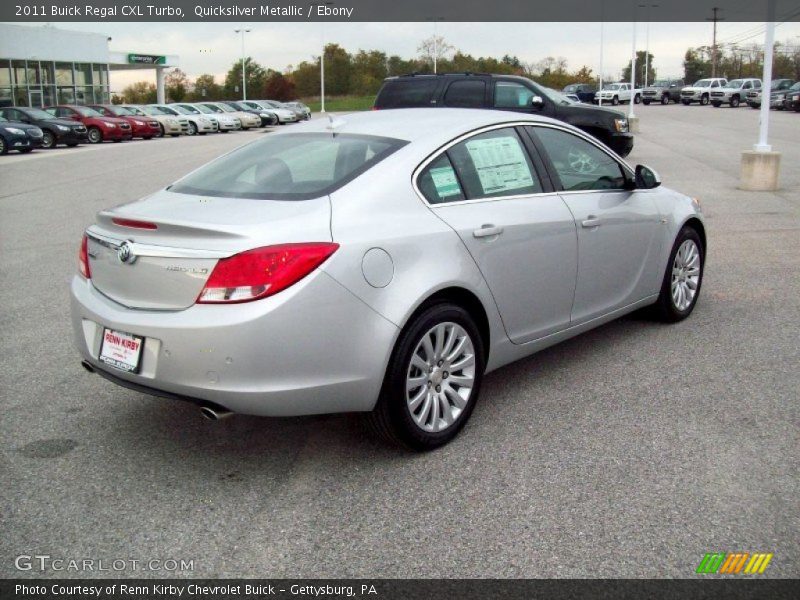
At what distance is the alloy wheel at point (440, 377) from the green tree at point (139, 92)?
4397 inches

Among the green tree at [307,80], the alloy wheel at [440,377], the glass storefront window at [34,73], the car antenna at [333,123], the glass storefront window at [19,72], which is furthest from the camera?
the green tree at [307,80]

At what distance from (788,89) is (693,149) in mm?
30164

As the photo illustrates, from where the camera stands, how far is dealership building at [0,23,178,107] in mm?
50250

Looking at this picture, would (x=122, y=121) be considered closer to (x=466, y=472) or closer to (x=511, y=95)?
(x=511, y=95)

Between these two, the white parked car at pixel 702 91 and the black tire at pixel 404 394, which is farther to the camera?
the white parked car at pixel 702 91

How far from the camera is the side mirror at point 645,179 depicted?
5.69m

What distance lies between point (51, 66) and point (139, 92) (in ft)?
220

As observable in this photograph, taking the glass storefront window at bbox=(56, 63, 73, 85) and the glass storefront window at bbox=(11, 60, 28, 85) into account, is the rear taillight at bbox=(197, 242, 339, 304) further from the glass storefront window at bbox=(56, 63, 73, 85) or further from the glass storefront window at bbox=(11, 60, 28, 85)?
the glass storefront window at bbox=(56, 63, 73, 85)

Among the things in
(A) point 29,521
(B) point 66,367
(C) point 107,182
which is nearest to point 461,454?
(A) point 29,521

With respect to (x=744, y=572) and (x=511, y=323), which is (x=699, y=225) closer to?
(x=511, y=323)

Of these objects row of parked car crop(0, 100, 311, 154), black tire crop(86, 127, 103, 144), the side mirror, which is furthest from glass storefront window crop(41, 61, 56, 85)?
the side mirror

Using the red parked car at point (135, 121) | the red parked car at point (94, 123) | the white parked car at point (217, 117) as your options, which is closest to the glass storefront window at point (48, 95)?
the white parked car at point (217, 117)

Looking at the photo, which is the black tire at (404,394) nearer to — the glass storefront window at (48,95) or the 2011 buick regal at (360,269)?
the 2011 buick regal at (360,269)

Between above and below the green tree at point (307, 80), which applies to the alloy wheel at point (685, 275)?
below
